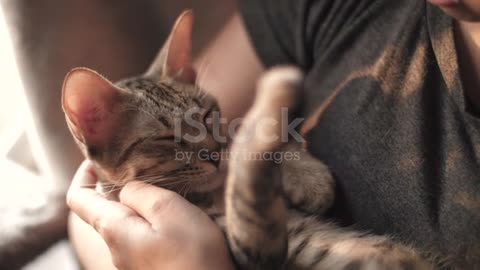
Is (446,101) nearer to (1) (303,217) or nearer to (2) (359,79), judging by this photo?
(2) (359,79)

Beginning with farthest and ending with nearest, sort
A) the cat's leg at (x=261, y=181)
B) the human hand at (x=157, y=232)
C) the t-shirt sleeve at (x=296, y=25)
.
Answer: the t-shirt sleeve at (x=296, y=25) → the human hand at (x=157, y=232) → the cat's leg at (x=261, y=181)

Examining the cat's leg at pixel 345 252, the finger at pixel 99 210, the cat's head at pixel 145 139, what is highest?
the cat's head at pixel 145 139

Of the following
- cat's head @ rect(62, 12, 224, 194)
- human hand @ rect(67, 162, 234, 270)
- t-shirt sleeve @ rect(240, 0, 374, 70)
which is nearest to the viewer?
human hand @ rect(67, 162, 234, 270)

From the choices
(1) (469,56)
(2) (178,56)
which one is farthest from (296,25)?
(1) (469,56)

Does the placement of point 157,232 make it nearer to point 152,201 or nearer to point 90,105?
point 152,201

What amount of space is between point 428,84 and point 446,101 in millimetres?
43

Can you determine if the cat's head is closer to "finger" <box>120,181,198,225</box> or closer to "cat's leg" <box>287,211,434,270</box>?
"finger" <box>120,181,198,225</box>

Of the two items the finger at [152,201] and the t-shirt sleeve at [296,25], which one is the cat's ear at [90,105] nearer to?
the finger at [152,201]

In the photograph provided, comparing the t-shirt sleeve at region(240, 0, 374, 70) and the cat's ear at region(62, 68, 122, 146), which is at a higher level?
the t-shirt sleeve at region(240, 0, 374, 70)

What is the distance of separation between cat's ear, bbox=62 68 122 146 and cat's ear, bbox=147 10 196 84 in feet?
0.57

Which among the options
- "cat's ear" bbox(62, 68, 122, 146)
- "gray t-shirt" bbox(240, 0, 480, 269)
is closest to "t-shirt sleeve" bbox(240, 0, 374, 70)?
"gray t-shirt" bbox(240, 0, 480, 269)

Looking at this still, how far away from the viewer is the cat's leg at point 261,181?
511 mm

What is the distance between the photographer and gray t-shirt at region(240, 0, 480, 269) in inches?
27.2

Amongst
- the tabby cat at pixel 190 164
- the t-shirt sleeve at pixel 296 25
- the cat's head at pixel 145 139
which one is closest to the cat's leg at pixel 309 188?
the tabby cat at pixel 190 164
